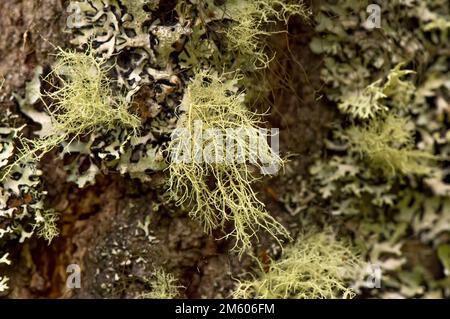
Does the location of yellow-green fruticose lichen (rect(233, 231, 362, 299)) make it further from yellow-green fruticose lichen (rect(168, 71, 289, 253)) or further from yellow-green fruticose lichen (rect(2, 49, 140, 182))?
yellow-green fruticose lichen (rect(2, 49, 140, 182))

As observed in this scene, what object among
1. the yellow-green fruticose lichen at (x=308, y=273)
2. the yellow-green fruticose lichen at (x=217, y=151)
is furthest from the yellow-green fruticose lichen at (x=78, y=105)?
the yellow-green fruticose lichen at (x=308, y=273)

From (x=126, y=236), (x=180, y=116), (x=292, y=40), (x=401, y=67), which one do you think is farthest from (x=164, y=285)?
(x=401, y=67)

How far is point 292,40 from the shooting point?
64.1 inches

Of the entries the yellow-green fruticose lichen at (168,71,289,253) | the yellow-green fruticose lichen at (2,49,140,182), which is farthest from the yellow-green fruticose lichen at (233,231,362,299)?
the yellow-green fruticose lichen at (2,49,140,182)

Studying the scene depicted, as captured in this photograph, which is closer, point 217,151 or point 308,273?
point 217,151

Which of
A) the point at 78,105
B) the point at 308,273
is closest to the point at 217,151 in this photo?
the point at 78,105

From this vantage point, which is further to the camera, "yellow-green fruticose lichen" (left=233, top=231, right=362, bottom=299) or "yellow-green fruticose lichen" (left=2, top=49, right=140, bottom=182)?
"yellow-green fruticose lichen" (left=233, top=231, right=362, bottom=299)

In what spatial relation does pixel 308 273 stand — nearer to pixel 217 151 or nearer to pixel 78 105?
pixel 217 151

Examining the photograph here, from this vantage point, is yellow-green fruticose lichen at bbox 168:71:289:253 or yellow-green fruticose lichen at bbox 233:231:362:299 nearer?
yellow-green fruticose lichen at bbox 168:71:289:253

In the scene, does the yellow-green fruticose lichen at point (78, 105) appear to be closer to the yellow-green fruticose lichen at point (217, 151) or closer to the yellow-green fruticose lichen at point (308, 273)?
the yellow-green fruticose lichen at point (217, 151)

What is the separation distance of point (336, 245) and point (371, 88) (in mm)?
474

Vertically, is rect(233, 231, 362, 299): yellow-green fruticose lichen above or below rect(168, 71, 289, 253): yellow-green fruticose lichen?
below

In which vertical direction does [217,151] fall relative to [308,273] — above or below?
above

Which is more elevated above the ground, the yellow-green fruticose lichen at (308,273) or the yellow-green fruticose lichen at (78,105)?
the yellow-green fruticose lichen at (78,105)
